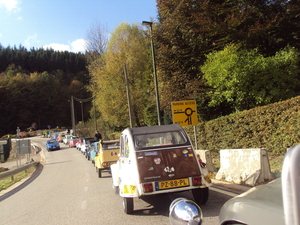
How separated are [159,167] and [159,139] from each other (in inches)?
38.2

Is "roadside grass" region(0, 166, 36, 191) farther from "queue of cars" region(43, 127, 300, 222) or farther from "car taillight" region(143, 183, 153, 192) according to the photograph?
"car taillight" region(143, 183, 153, 192)

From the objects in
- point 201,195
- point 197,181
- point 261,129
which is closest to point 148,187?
point 197,181

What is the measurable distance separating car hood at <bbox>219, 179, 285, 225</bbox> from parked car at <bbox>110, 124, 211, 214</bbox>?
332cm

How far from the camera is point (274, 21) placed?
17.7 meters

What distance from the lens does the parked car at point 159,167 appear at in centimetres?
611

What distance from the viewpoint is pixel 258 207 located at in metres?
2.44

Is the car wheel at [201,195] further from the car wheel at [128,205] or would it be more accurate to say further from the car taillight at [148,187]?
the car wheel at [128,205]

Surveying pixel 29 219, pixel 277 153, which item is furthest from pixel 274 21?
pixel 29 219

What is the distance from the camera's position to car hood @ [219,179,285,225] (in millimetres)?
2283

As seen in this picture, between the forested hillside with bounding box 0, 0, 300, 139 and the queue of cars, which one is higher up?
the forested hillside with bounding box 0, 0, 300, 139

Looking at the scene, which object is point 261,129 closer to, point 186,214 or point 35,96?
point 186,214

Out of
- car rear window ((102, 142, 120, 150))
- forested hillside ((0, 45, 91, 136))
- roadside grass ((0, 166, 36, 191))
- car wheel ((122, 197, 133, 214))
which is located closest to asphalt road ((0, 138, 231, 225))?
car wheel ((122, 197, 133, 214))

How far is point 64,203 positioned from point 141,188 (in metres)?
3.74

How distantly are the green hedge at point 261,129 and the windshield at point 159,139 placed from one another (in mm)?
6145
